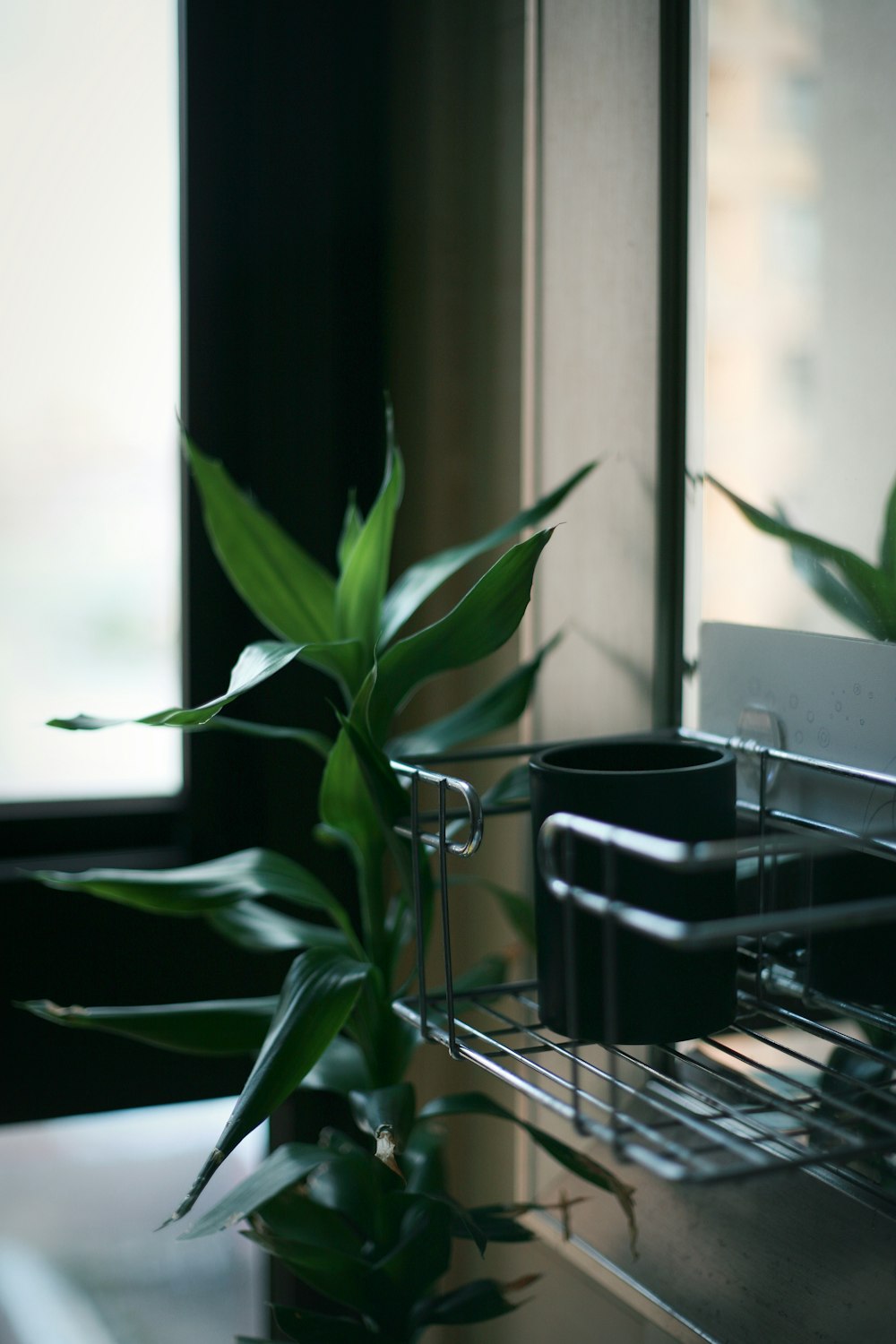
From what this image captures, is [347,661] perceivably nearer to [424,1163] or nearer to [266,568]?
[266,568]

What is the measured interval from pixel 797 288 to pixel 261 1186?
0.54 m

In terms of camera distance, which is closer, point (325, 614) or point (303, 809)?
point (325, 614)

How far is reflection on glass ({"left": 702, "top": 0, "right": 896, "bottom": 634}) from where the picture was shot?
Result: 604mm

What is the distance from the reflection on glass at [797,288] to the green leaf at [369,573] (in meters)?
0.18

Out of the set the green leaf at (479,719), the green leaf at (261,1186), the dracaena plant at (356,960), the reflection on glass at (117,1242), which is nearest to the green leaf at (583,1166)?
the dracaena plant at (356,960)

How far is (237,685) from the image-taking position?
56 centimetres

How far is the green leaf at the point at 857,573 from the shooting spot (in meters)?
0.59

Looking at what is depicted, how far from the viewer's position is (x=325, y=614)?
76 cm

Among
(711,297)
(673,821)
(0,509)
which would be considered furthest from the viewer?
(0,509)

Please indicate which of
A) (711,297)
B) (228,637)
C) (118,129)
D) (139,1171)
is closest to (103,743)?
(228,637)

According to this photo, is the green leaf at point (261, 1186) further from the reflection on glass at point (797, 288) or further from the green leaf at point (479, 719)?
the reflection on glass at point (797, 288)

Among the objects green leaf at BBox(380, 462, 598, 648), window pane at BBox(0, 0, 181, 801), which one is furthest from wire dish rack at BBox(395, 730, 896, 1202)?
window pane at BBox(0, 0, 181, 801)

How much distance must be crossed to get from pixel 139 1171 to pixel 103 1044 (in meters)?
0.12

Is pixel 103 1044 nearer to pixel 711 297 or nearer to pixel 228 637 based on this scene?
pixel 228 637
